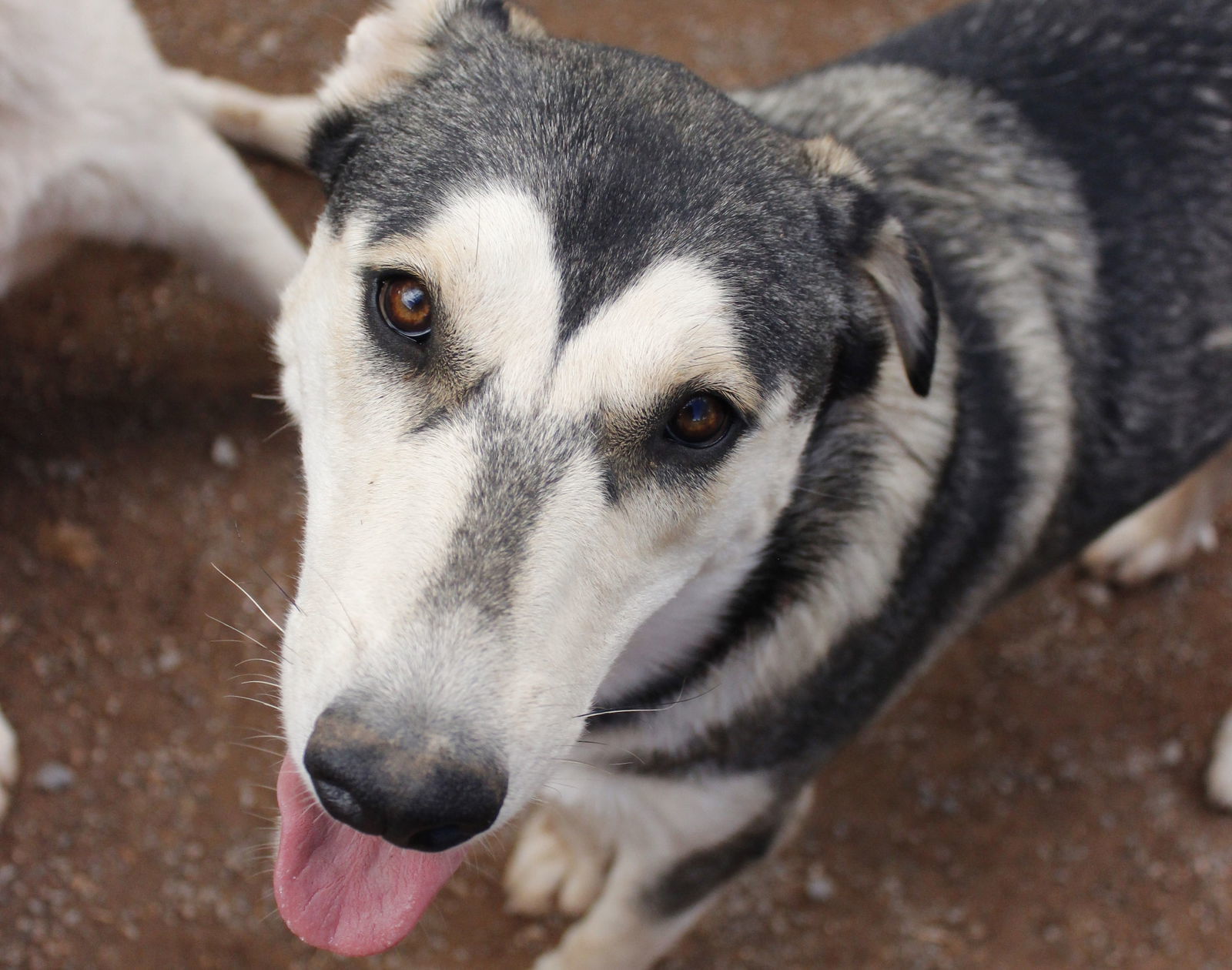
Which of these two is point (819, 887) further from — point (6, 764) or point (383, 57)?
point (383, 57)

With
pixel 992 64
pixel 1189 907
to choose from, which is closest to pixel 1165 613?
pixel 1189 907

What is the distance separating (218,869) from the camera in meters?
2.98

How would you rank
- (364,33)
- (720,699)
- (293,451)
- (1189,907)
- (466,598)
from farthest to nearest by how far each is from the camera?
(293,451) → (1189,907) → (720,699) → (364,33) → (466,598)

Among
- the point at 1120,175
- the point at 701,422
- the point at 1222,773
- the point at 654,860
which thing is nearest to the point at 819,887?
the point at 654,860

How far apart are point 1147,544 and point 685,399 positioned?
282cm

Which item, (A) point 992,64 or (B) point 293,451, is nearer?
(A) point 992,64

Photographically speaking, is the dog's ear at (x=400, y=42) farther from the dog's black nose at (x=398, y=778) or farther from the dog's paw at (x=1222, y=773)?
the dog's paw at (x=1222, y=773)

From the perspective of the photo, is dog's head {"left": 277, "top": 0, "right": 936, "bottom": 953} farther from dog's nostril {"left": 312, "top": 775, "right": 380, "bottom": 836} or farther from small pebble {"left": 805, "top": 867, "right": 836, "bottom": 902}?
small pebble {"left": 805, "top": 867, "right": 836, "bottom": 902}

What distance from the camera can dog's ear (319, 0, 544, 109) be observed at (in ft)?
6.32

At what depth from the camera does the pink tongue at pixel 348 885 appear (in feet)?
5.93

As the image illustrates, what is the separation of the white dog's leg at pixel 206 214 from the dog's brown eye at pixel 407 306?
132 centimetres

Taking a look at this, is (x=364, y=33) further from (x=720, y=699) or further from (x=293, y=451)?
(x=293, y=451)

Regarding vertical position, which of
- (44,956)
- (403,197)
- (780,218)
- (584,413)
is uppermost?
(780,218)

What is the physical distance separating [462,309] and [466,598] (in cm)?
45
